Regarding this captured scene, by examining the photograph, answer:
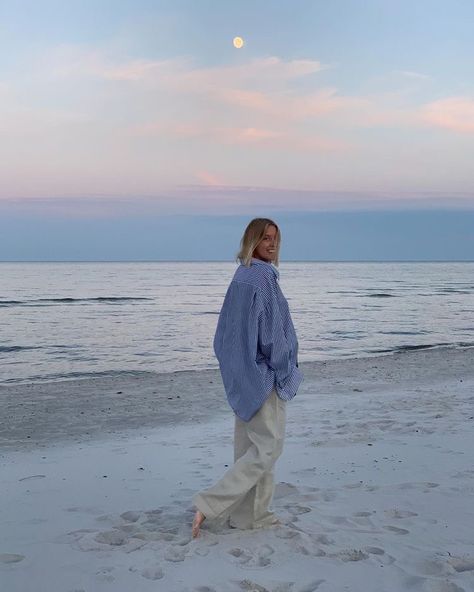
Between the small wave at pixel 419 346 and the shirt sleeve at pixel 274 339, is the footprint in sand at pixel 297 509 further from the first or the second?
the small wave at pixel 419 346

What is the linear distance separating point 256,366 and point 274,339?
198mm

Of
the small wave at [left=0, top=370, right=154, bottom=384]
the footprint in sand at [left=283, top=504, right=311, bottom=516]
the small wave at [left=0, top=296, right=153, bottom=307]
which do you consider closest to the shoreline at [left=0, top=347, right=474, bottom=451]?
the small wave at [left=0, top=370, right=154, bottom=384]

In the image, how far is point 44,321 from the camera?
26719 mm

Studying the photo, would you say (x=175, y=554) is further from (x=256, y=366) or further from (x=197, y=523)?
(x=256, y=366)

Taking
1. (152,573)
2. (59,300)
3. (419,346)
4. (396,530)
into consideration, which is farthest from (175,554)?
(59,300)

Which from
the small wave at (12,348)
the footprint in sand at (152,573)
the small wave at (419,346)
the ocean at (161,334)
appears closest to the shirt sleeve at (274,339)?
the footprint in sand at (152,573)

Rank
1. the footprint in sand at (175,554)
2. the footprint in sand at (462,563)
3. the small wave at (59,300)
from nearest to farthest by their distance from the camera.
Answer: the footprint in sand at (462,563), the footprint in sand at (175,554), the small wave at (59,300)

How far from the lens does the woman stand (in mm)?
3920

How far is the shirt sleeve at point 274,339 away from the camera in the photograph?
3.91m

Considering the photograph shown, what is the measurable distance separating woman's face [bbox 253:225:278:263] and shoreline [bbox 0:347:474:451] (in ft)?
13.5

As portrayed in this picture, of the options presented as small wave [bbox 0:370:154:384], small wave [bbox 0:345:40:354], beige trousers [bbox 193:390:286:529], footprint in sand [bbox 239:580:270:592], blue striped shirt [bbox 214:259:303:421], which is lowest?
small wave [bbox 0:345:40:354]

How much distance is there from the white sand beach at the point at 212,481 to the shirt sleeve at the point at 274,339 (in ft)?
3.36

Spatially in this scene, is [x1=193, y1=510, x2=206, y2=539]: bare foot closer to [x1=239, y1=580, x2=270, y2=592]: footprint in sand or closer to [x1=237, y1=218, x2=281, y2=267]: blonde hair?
[x1=239, y1=580, x2=270, y2=592]: footprint in sand

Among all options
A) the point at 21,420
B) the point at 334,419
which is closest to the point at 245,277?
the point at 334,419
